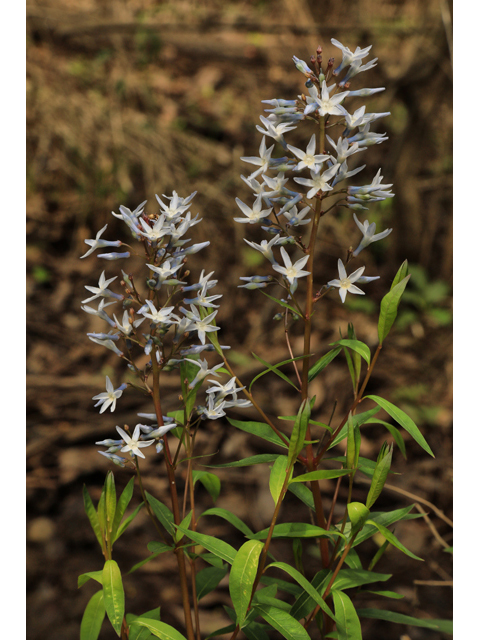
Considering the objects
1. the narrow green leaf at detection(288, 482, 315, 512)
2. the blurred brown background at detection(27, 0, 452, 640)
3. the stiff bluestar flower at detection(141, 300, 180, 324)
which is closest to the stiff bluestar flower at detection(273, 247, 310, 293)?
the stiff bluestar flower at detection(141, 300, 180, 324)

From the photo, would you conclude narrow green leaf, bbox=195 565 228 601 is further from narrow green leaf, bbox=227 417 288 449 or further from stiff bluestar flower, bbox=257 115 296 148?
stiff bluestar flower, bbox=257 115 296 148

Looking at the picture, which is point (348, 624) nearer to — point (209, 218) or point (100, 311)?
point (100, 311)

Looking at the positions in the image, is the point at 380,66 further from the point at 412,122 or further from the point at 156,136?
the point at 156,136

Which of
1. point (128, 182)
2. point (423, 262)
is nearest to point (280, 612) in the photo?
point (423, 262)

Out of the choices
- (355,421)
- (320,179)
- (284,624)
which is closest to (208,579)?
(284,624)

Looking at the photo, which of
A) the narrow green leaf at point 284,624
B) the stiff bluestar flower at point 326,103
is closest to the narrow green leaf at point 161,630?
the narrow green leaf at point 284,624

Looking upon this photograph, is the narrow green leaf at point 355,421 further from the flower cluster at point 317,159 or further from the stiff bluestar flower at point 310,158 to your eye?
the stiff bluestar flower at point 310,158
